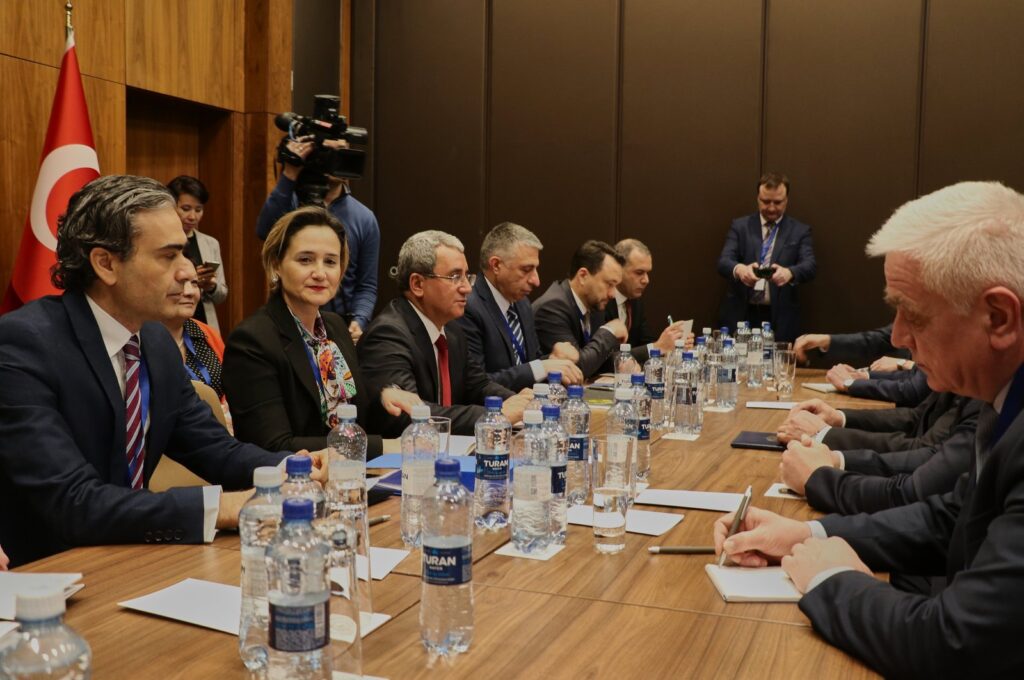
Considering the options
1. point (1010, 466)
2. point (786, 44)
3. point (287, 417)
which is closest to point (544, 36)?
point (786, 44)

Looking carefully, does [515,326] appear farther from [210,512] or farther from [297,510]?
[297,510]

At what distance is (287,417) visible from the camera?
3010 millimetres

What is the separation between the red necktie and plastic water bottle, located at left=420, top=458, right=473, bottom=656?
6.76ft

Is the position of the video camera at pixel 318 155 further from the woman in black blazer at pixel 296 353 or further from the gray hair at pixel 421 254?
the woman in black blazer at pixel 296 353

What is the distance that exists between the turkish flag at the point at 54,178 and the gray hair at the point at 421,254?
1.84 m

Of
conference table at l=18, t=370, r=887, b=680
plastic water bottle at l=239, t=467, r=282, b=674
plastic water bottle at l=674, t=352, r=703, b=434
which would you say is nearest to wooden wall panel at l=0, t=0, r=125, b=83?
plastic water bottle at l=674, t=352, r=703, b=434

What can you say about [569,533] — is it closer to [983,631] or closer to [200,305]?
[983,631]

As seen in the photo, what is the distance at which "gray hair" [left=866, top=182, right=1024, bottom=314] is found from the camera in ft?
5.16

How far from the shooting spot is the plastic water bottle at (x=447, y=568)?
4.68 ft

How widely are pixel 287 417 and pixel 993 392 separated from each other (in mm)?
2024

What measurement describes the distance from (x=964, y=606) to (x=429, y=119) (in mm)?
7713

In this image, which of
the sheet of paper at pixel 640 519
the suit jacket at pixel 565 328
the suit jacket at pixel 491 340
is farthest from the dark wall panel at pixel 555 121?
the sheet of paper at pixel 640 519

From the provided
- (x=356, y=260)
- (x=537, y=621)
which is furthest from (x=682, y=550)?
(x=356, y=260)

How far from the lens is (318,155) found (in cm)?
461
